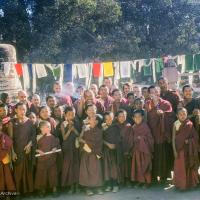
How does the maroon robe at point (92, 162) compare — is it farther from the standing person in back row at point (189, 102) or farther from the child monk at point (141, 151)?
the standing person in back row at point (189, 102)

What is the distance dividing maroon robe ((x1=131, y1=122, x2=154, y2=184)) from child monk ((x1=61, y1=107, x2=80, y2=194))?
0.96 metres

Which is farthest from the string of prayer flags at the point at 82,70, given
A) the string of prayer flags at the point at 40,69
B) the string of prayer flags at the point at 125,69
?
the string of prayer flags at the point at 125,69

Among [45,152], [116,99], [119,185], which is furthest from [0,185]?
[116,99]

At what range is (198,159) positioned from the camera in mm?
6195

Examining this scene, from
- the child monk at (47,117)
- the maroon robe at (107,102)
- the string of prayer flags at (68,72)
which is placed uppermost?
the string of prayer flags at (68,72)

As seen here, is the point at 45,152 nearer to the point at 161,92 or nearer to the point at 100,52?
the point at 161,92

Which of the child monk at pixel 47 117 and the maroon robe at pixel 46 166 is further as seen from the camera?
the child monk at pixel 47 117

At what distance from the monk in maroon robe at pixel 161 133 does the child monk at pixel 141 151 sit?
22 centimetres

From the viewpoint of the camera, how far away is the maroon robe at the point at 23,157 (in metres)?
5.91

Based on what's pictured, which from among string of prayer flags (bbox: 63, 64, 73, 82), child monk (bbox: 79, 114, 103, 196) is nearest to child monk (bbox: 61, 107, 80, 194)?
child monk (bbox: 79, 114, 103, 196)

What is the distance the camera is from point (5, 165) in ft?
18.9

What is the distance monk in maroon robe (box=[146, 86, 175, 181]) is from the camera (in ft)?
21.0

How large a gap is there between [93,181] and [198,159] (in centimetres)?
182

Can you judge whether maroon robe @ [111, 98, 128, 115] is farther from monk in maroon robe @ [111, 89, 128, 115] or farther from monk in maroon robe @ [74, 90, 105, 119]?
monk in maroon robe @ [74, 90, 105, 119]
